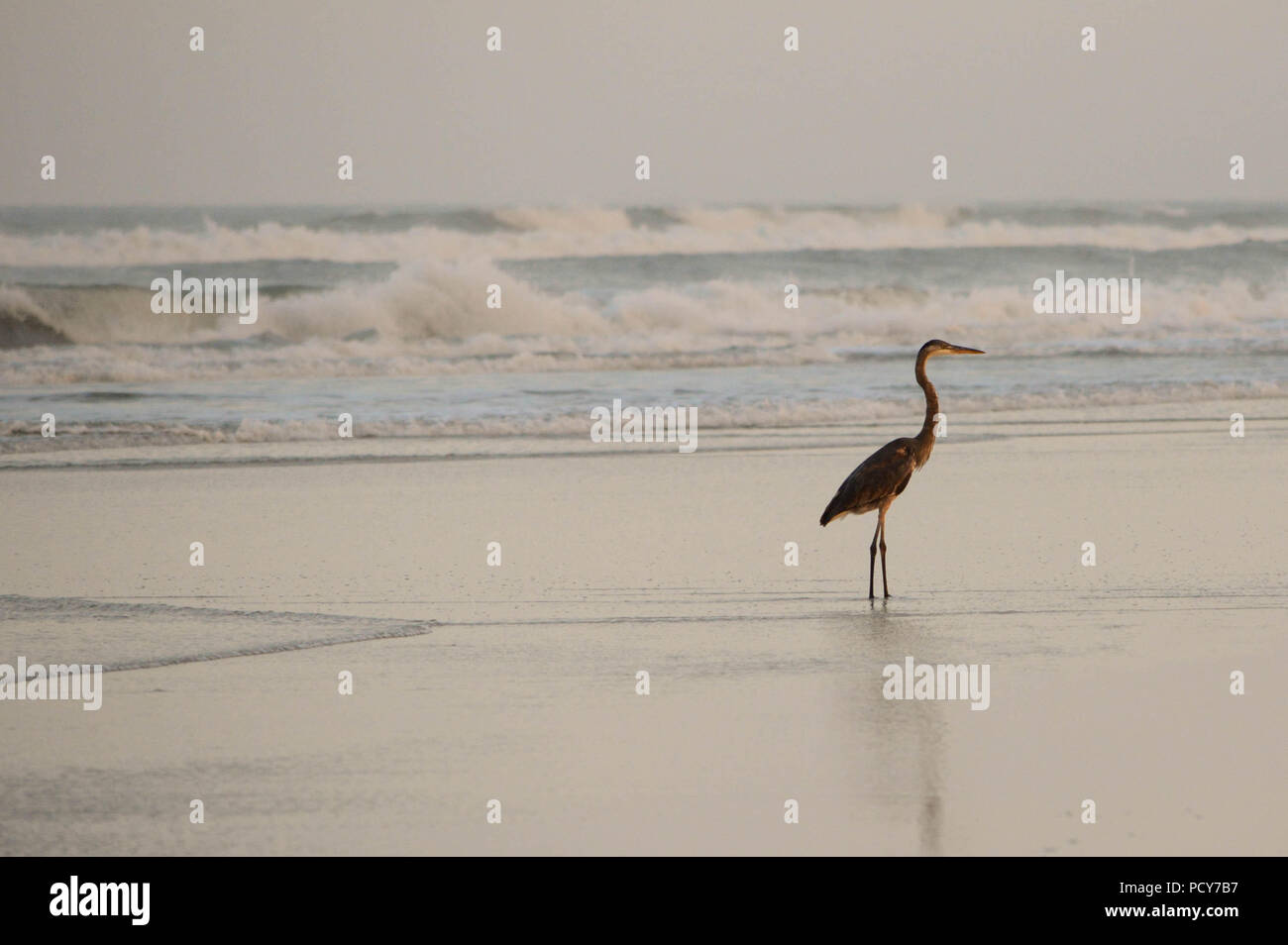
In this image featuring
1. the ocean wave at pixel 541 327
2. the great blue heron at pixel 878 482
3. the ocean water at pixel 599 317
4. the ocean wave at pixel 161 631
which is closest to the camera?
the ocean wave at pixel 161 631

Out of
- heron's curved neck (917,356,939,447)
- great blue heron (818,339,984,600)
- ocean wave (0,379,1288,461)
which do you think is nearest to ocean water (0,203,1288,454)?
ocean wave (0,379,1288,461)

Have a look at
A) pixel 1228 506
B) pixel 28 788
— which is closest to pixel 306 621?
pixel 28 788

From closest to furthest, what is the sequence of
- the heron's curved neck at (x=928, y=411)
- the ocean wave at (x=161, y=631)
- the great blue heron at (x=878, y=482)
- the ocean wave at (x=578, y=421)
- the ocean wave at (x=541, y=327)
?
the ocean wave at (x=161, y=631) → the great blue heron at (x=878, y=482) → the heron's curved neck at (x=928, y=411) → the ocean wave at (x=578, y=421) → the ocean wave at (x=541, y=327)

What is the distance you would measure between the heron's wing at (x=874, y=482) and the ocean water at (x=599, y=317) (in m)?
7.76

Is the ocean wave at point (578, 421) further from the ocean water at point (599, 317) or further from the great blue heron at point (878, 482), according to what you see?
the great blue heron at point (878, 482)

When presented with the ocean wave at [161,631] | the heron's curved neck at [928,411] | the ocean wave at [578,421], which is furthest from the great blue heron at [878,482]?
the ocean wave at [578,421]

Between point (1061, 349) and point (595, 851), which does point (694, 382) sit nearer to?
point (1061, 349)

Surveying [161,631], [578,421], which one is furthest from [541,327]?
[161,631]

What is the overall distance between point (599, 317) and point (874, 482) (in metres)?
23.9

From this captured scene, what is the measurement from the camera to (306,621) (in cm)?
779

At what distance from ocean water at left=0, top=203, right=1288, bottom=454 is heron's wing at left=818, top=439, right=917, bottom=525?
776 centimetres

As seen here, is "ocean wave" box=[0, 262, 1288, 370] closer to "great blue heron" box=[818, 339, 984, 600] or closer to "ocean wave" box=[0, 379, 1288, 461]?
"ocean wave" box=[0, 379, 1288, 461]

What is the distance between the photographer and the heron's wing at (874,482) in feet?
28.6

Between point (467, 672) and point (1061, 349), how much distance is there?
19135mm
